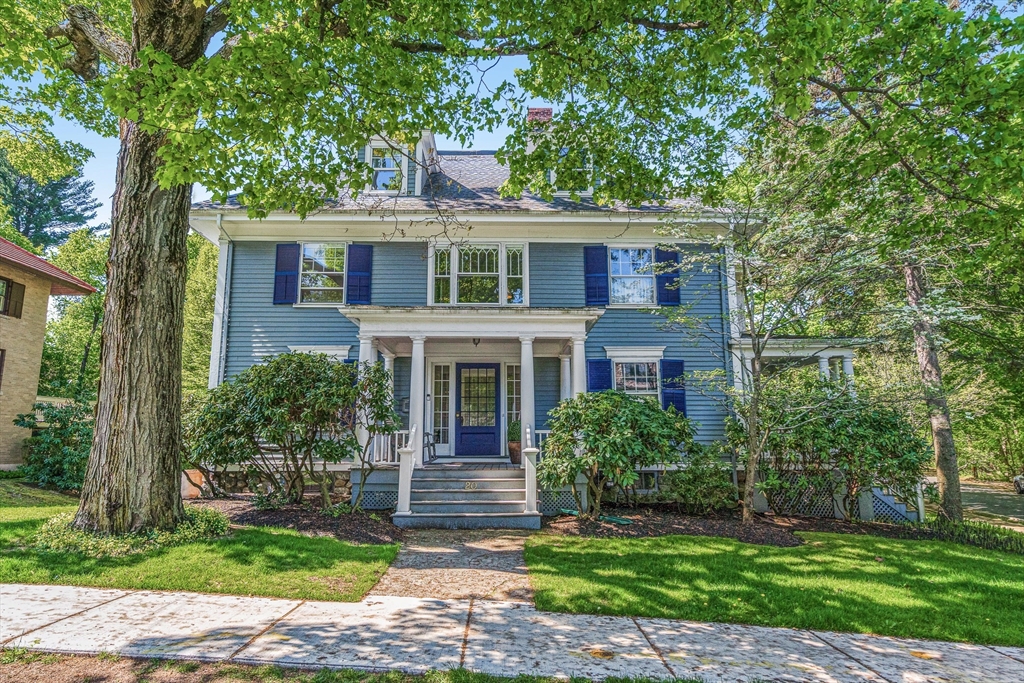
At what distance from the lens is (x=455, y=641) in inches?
145

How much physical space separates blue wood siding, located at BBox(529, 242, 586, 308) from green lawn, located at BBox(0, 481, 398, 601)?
6.77 m

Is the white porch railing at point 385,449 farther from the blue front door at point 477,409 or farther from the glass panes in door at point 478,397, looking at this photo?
the glass panes in door at point 478,397

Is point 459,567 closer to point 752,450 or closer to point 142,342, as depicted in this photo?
point 142,342

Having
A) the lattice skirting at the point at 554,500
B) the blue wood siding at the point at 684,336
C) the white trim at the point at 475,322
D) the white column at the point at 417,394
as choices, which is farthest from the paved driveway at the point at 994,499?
the white column at the point at 417,394

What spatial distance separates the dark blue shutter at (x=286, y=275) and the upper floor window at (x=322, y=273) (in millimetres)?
145

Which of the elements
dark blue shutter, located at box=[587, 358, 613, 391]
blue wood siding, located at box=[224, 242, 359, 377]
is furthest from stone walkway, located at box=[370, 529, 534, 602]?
blue wood siding, located at box=[224, 242, 359, 377]

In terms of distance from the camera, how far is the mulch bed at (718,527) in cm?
775

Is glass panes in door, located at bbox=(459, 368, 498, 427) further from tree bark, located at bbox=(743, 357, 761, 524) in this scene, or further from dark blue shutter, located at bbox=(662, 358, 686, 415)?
tree bark, located at bbox=(743, 357, 761, 524)

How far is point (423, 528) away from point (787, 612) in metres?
5.24

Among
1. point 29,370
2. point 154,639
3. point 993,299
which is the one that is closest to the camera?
point 154,639

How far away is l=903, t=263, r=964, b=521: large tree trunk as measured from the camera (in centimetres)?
1078

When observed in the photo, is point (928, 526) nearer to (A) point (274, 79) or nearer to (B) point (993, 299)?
(B) point (993, 299)

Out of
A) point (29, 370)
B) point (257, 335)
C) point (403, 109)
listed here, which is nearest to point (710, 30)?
point (403, 109)

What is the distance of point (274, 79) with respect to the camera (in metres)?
4.61
